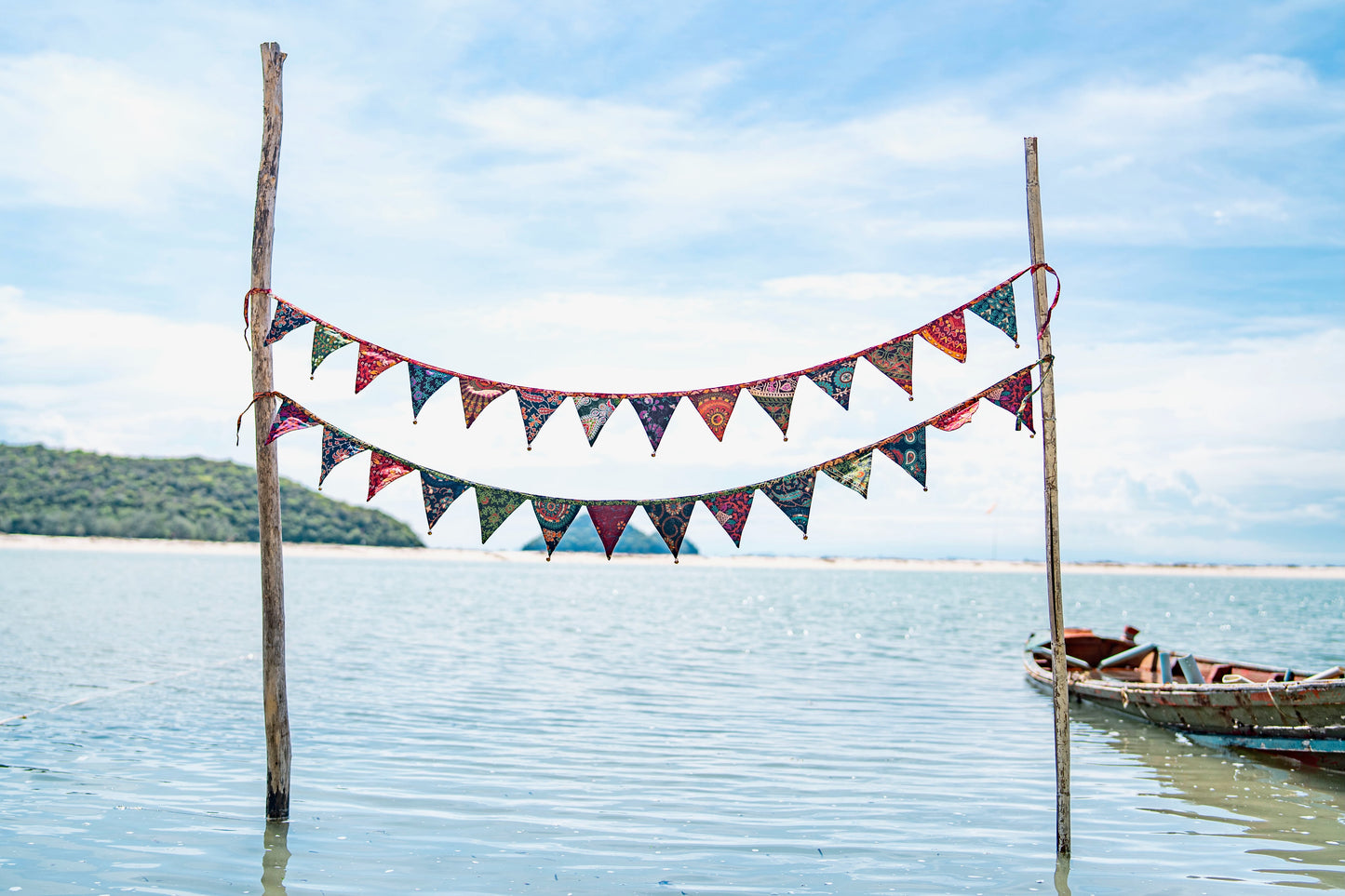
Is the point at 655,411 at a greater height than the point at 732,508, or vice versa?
the point at 655,411

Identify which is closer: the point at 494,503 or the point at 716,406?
the point at 716,406

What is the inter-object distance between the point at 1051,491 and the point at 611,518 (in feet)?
11.3

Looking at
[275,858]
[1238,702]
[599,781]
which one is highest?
[1238,702]

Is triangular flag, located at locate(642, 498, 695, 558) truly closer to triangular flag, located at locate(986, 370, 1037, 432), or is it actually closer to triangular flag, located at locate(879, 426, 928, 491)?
triangular flag, located at locate(879, 426, 928, 491)

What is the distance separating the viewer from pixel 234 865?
25.8ft

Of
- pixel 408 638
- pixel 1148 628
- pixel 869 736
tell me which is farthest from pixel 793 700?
pixel 1148 628

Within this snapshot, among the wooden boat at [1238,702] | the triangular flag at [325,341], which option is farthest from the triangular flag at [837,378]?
the wooden boat at [1238,702]

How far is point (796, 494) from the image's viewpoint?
7.65m

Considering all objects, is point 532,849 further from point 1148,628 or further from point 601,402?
point 1148,628

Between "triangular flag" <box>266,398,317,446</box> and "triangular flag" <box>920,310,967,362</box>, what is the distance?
4.88 m

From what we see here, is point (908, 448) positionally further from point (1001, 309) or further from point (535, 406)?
point (535, 406)

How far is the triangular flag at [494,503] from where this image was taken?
7879mm

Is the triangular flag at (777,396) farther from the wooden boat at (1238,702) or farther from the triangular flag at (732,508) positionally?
the wooden boat at (1238,702)

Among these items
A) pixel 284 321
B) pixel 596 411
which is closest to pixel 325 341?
pixel 284 321
